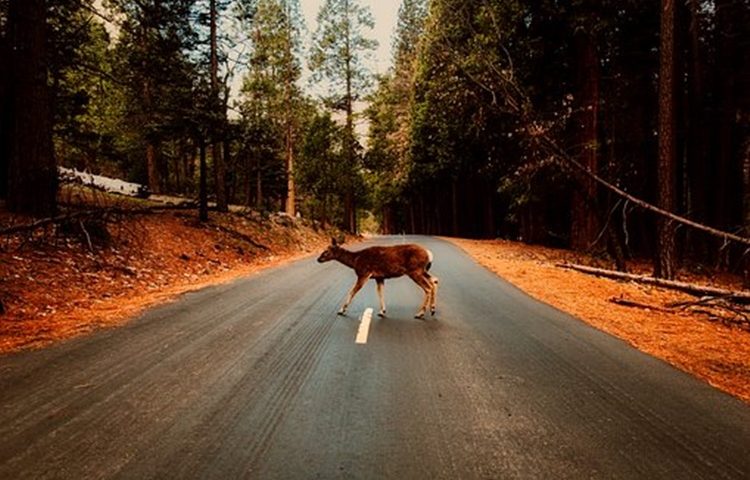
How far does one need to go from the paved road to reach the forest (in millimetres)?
4655

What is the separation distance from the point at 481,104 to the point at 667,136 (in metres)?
5.97

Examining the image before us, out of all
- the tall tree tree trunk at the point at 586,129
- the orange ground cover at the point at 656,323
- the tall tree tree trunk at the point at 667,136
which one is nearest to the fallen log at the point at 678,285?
the orange ground cover at the point at 656,323

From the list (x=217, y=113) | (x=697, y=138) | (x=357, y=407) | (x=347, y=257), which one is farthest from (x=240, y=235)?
(x=697, y=138)

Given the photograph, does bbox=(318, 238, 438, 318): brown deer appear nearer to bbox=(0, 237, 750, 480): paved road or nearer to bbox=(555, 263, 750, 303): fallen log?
bbox=(0, 237, 750, 480): paved road

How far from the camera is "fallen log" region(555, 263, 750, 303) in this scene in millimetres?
9555

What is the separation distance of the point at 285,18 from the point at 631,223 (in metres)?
29.2

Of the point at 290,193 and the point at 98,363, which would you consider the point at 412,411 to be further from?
the point at 290,193

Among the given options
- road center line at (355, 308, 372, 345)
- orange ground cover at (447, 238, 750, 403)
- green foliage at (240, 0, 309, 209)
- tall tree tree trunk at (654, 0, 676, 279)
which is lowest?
orange ground cover at (447, 238, 750, 403)

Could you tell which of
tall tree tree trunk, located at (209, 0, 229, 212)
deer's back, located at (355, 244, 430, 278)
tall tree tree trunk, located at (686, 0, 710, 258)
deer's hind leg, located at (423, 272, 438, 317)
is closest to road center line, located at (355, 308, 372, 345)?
deer's back, located at (355, 244, 430, 278)

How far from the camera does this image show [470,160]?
35.5 metres

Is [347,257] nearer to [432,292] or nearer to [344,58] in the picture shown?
[432,292]

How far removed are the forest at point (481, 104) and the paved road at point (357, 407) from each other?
4.66 m

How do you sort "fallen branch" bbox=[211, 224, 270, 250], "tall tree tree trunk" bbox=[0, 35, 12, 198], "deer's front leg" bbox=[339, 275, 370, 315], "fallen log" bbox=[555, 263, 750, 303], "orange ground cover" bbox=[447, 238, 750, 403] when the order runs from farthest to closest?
"fallen branch" bbox=[211, 224, 270, 250] < "tall tree tree trunk" bbox=[0, 35, 12, 198] < "fallen log" bbox=[555, 263, 750, 303] < "deer's front leg" bbox=[339, 275, 370, 315] < "orange ground cover" bbox=[447, 238, 750, 403]

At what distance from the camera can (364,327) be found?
730cm
